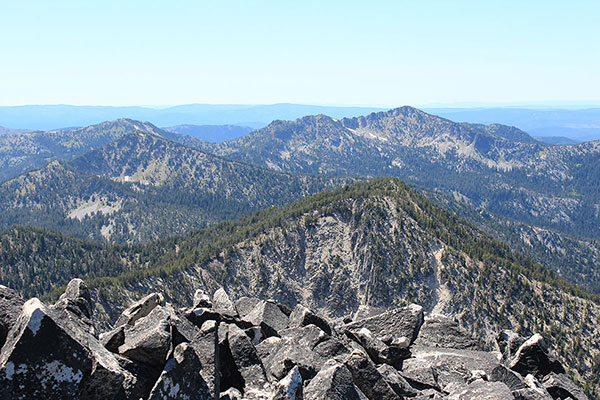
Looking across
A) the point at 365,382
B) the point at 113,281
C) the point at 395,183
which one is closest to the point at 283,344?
the point at 365,382

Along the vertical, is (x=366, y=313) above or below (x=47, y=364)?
below

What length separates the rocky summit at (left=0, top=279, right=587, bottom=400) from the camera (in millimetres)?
9977

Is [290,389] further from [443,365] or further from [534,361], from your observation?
[534,361]

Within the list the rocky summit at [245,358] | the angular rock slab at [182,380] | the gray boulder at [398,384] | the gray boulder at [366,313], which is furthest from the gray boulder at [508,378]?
the angular rock slab at [182,380]

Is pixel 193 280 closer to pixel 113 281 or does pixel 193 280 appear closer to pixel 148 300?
pixel 113 281

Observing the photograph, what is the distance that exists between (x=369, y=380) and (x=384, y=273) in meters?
113

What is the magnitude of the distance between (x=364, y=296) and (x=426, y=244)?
84.6 ft

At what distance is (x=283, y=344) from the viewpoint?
16.3 meters

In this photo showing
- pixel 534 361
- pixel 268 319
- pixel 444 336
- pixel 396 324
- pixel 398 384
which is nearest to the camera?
pixel 398 384

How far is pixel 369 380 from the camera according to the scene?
14211 millimetres

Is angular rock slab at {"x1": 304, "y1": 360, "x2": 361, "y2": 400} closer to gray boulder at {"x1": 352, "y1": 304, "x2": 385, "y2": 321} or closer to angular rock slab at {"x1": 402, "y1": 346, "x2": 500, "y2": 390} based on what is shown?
angular rock slab at {"x1": 402, "y1": 346, "x2": 500, "y2": 390}

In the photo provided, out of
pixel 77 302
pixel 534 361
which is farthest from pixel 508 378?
pixel 77 302

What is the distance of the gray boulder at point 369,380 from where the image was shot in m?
14.1

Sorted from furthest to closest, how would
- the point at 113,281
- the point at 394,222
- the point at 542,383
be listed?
the point at 394,222
the point at 113,281
the point at 542,383
